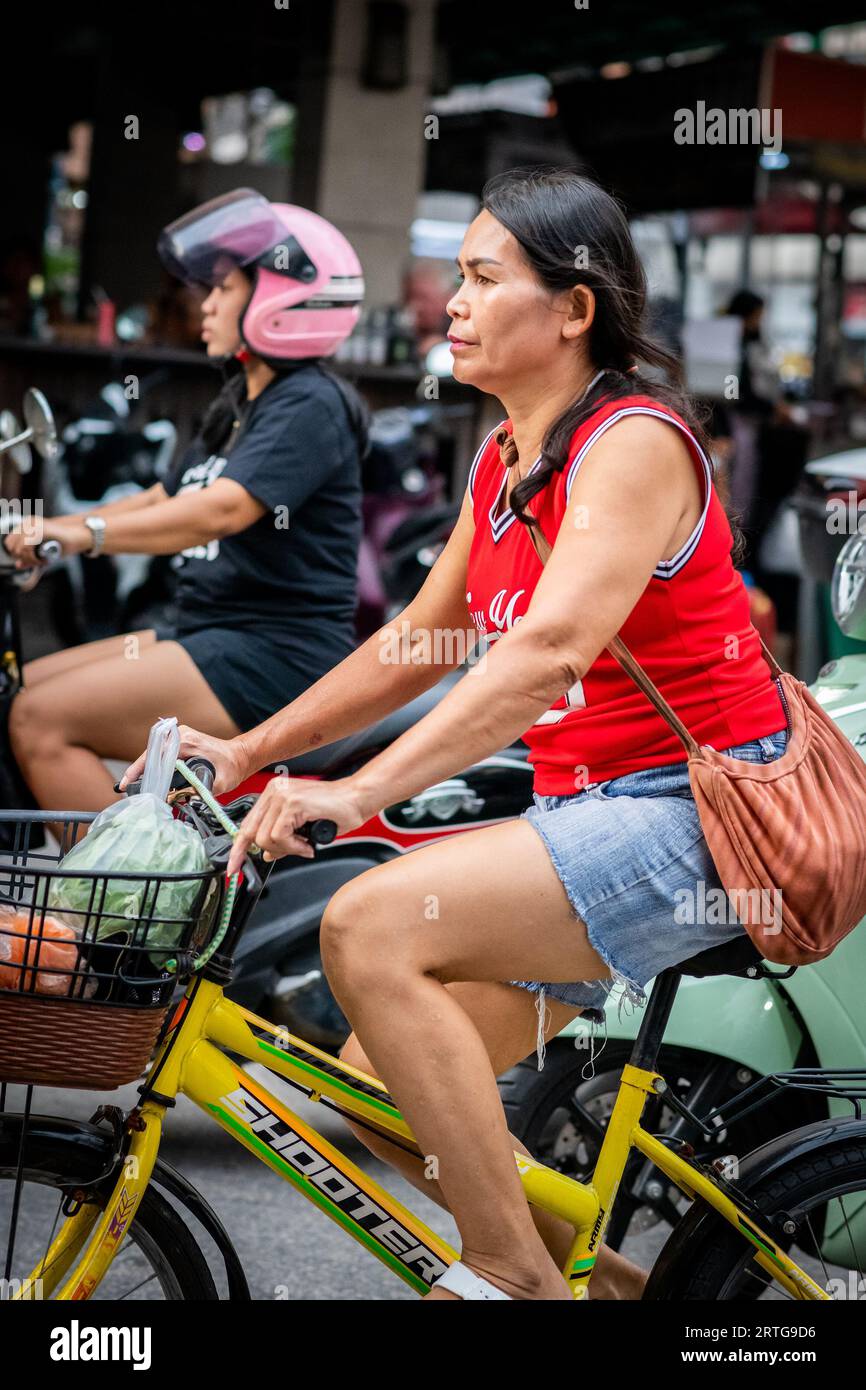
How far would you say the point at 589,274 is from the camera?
223 centimetres

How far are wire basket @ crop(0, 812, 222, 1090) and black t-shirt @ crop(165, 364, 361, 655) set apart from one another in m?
1.87

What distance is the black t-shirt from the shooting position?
3791 mm

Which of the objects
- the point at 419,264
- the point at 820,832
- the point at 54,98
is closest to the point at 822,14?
the point at 419,264

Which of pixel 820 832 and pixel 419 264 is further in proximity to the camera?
pixel 419 264

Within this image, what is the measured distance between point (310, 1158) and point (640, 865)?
2.01 feet

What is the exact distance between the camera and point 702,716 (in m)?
2.25

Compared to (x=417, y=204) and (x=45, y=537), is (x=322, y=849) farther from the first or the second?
(x=417, y=204)

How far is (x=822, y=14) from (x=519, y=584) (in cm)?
1325

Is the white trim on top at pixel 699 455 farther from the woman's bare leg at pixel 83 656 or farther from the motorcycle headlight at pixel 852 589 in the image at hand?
the woman's bare leg at pixel 83 656

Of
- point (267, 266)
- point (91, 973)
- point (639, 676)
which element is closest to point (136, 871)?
point (91, 973)

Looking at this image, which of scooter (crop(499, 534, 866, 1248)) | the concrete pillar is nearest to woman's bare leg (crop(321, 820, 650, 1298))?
scooter (crop(499, 534, 866, 1248))

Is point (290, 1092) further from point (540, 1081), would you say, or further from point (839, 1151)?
point (839, 1151)

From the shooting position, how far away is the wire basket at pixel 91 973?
6.38ft

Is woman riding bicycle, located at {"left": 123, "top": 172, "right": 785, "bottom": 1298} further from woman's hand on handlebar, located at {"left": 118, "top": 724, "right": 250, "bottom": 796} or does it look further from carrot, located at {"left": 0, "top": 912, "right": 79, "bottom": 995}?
carrot, located at {"left": 0, "top": 912, "right": 79, "bottom": 995}
